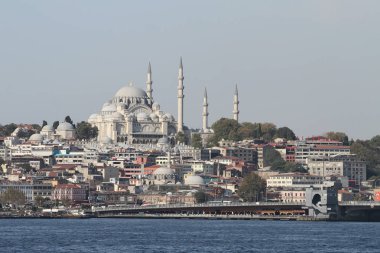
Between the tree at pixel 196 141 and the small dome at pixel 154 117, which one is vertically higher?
the small dome at pixel 154 117

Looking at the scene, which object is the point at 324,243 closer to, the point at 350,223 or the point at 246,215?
the point at 350,223

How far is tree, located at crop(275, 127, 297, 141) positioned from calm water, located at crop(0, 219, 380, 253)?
191ft

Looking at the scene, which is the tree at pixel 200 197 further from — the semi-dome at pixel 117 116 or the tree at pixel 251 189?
the semi-dome at pixel 117 116

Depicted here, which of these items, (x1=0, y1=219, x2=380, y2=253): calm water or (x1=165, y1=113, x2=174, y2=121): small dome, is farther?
(x1=165, y1=113, x2=174, y2=121): small dome

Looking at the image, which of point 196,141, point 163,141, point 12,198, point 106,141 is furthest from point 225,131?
point 12,198

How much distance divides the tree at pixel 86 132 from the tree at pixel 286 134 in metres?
15.8

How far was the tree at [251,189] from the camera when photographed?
376 ft

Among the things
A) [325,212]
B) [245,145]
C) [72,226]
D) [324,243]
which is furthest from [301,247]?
[245,145]

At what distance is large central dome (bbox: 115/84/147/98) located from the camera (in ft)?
493

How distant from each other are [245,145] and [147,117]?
11243 mm

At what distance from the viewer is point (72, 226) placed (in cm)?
8262

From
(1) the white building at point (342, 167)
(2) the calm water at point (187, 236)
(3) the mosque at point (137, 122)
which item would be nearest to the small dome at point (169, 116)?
(3) the mosque at point (137, 122)

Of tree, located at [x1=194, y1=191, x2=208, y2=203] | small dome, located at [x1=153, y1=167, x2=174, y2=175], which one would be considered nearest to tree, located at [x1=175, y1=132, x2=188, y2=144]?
small dome, located at [x1=153, y1=167, x2=174, y2=175]

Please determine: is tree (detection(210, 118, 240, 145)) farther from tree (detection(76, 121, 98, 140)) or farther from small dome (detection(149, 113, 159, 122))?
tree (detection(76, 121, 98, 140))
